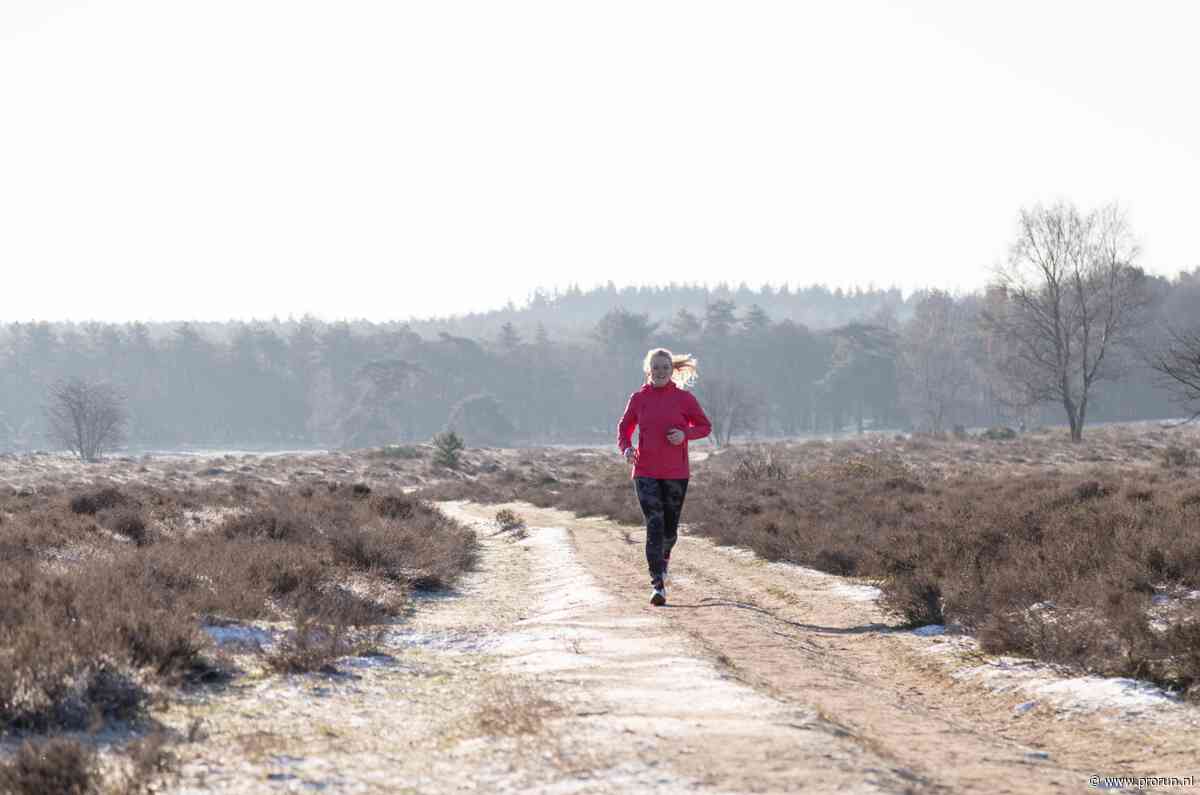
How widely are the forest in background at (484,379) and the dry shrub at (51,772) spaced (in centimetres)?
11359

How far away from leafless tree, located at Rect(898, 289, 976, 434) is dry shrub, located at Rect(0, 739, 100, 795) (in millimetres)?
106022

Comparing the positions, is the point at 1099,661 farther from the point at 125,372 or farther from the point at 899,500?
the point at 125,372

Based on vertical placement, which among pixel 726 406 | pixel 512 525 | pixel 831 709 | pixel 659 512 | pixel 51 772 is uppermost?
pixel 659 512

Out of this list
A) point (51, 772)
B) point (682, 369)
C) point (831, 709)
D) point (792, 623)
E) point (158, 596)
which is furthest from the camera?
point (682, 369)

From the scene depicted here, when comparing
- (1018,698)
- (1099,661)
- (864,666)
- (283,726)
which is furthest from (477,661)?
(1099,661)

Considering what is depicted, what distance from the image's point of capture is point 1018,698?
6.17m

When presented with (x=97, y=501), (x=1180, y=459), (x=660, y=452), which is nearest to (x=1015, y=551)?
(x=660, y=452)

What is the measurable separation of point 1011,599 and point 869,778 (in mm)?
5259

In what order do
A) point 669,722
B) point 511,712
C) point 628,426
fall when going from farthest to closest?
point 628,426
point 511,712
point 669,722

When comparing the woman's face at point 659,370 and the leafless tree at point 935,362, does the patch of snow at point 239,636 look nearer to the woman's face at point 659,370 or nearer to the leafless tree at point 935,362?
the woman's face at point 659,370

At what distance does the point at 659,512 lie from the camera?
936 centimetres

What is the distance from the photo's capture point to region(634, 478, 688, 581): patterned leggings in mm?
9289

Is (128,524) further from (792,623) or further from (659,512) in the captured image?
(792,623)

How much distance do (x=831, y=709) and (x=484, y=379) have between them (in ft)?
451
